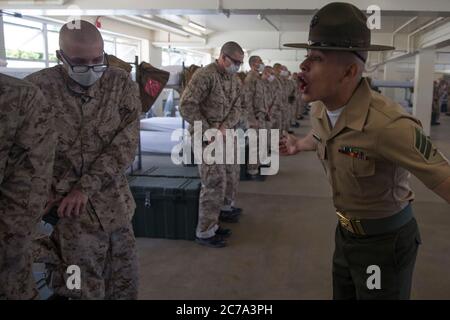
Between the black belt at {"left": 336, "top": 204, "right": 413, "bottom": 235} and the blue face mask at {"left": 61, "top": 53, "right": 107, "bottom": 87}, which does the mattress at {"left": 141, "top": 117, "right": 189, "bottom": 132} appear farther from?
the black belt at {"left": 336, "top": 204, "right": 413, "bottom": 235}

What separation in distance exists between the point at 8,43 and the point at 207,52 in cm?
1199

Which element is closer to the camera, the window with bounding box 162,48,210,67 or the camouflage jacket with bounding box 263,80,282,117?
the camouflage jacket with bounding box 263,80,282,117

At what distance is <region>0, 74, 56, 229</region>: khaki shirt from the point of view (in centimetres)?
141

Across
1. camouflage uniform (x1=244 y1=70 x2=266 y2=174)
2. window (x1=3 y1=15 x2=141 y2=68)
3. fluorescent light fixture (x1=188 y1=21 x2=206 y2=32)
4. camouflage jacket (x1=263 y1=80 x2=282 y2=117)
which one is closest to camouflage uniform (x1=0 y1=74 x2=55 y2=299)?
camouflage uniform (x1=244 y1=70 x2=266 y2=174)

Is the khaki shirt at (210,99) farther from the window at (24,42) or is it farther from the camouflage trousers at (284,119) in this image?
the window at (24,42)

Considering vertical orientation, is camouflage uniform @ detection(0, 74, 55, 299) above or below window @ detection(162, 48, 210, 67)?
below

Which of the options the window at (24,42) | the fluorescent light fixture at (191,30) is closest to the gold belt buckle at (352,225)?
the window at (24,42)

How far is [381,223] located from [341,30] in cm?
70

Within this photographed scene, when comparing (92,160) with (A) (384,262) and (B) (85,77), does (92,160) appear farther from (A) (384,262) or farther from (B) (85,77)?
(A) (384,262)

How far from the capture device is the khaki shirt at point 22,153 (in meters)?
1.41

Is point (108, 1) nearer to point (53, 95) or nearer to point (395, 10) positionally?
point (395, 10)

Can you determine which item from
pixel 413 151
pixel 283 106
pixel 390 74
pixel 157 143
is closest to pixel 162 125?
pixel 157 143

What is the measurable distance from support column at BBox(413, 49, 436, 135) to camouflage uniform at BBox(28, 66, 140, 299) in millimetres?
10673

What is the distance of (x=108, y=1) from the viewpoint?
6496 mm
